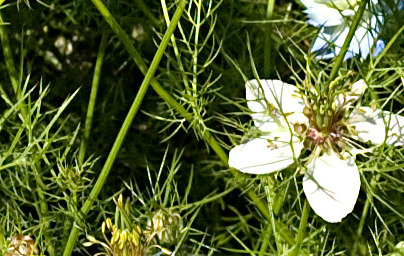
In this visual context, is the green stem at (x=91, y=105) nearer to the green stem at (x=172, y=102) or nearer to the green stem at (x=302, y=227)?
the green stem at (x=172, y=102)

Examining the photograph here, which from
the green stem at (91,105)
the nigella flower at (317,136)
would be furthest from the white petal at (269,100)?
the green stem at (91,105)

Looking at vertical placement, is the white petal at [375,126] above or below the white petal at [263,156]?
above

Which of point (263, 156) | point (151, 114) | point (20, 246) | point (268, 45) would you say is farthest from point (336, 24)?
point (20, 246)

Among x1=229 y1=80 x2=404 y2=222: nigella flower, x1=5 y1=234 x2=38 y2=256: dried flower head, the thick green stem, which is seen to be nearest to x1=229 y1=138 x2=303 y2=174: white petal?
x1=229 y1=80 x2=404 y2=222: nigella flower

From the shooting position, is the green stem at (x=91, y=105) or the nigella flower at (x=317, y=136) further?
the green stem at (x=91, y=105)

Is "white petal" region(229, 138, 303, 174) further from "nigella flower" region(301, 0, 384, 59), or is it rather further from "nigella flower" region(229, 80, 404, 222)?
"nigella flower" region(301, 0, 384, 59)

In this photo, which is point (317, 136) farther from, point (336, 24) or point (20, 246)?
point (20, 246)

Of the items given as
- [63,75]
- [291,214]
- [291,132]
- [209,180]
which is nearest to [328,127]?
[291,132]
